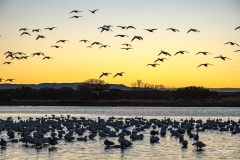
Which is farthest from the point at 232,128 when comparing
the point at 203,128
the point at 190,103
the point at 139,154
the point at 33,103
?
the point at 33,103

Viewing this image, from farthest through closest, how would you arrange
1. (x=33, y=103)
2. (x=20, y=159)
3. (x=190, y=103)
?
(x=33, y=103), (x=190, y=103), (x=20, y=159)

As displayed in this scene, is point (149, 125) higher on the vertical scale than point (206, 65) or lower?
lower

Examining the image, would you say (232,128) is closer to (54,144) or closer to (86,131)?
(86,131)

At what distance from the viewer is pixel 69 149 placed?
3572 cm

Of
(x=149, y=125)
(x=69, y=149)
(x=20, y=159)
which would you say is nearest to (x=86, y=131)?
(x=149, y=125)

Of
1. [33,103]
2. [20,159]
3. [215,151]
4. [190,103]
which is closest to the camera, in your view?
[20,159]

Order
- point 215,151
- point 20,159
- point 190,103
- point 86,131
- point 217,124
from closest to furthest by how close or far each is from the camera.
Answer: point 20,159 → point 215,151 → point 86,131 → point 217,124 → point 190,103

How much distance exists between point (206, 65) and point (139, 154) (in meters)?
7.13

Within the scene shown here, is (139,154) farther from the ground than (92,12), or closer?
closer

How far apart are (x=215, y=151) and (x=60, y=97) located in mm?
150605

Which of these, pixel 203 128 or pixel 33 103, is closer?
pixel 203 128

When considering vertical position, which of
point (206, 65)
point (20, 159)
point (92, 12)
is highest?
point (92, 12)

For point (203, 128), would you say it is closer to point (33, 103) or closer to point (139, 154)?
point (139, 154)

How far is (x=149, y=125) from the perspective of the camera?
52688 millimetres
